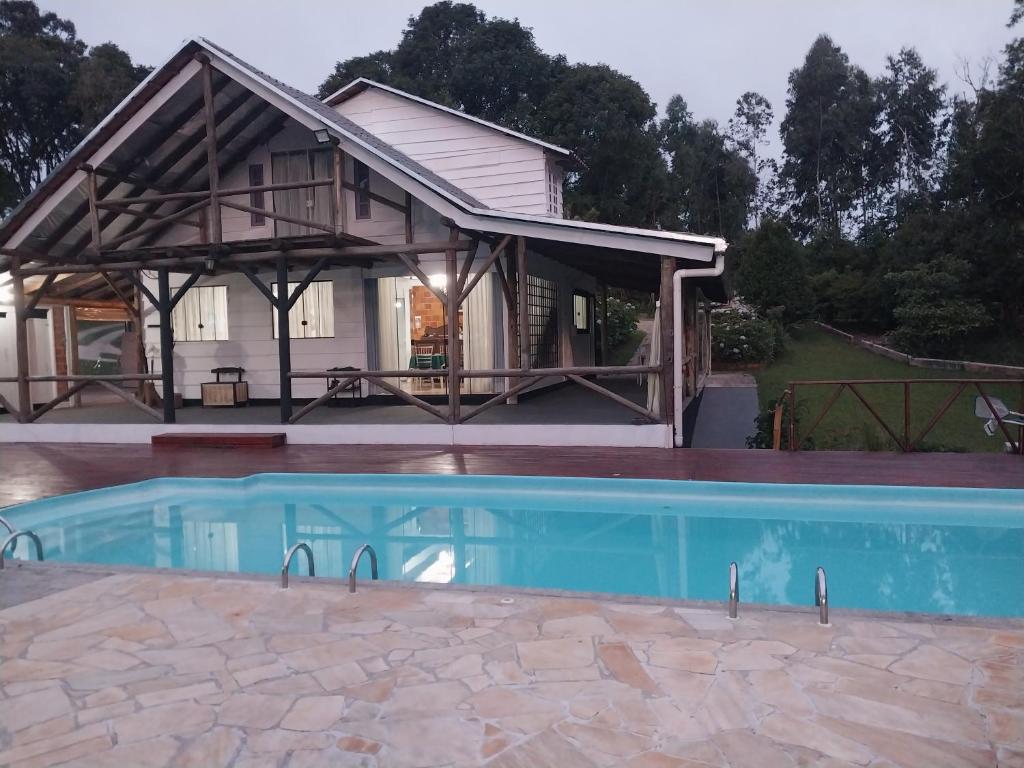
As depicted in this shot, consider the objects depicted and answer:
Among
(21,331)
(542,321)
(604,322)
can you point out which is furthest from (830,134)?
(21,331)

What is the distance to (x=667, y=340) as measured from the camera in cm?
988

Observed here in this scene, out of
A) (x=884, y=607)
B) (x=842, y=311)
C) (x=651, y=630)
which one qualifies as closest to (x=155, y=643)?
(x=651, y=630)

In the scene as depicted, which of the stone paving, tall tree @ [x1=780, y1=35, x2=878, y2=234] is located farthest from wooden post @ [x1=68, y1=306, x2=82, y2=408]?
tall tree @ [x1=780, y1=35, x2=878, y2=234]

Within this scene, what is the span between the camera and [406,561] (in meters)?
6.42

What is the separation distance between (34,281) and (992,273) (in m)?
25.4

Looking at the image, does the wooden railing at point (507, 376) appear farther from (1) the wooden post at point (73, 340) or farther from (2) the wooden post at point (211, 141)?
(1) the wooden post at point (73, 340)

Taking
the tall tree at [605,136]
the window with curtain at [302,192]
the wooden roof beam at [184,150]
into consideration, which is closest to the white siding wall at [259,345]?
the window with curtain at [302,192]

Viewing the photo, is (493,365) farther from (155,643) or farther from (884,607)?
(155,643)

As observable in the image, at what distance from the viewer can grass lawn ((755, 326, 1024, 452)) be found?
13.1 m

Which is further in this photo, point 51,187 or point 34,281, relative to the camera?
point 34,281

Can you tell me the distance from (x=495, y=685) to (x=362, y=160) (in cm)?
898

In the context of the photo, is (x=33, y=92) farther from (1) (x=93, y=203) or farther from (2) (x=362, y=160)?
(2) (x=362, y=160)

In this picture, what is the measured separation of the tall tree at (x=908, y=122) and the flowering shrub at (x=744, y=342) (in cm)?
2308

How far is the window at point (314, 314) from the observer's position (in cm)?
1425
